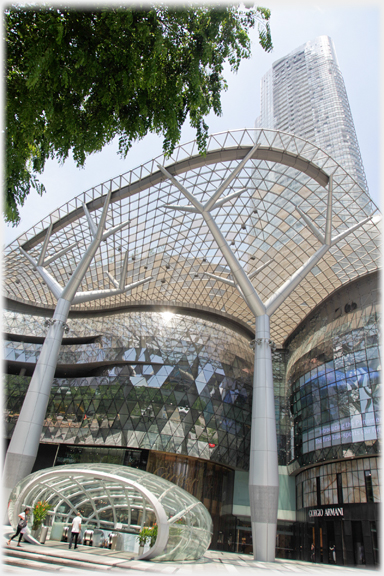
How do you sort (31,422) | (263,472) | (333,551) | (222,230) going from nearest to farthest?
(263,472) → (31,422) → (333,551) → (222,230)

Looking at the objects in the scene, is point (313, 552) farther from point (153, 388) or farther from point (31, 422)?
point (31, 422)

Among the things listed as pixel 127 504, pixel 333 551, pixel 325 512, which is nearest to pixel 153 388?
pixel 325 512

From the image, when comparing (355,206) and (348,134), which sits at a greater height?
(348,134)

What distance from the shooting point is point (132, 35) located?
24.7 feet

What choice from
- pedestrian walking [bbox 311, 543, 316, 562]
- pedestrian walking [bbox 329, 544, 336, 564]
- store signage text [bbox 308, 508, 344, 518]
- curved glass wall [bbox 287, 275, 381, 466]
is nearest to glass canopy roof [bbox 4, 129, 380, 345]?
curved glass wall [bbox 287, 275, 381, 466]

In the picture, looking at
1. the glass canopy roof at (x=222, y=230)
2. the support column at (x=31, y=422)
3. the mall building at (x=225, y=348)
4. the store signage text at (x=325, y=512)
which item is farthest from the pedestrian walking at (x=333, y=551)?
the support column at (x=31, y=422)

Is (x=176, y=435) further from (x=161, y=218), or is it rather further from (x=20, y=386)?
(x=161, y=218)

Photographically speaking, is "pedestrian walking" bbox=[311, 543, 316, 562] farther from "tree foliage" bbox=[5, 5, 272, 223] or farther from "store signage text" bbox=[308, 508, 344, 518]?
"tree foliage" bbox=[5, 5, 272, 223]

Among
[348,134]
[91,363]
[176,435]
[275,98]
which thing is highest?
[275,98]

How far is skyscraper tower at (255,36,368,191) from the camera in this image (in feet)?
331

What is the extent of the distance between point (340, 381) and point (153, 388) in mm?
18312

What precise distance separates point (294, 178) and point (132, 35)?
3052 cm

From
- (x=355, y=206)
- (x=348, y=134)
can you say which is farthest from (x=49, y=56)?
(x=348, y=134)

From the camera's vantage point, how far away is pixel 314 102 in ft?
370
